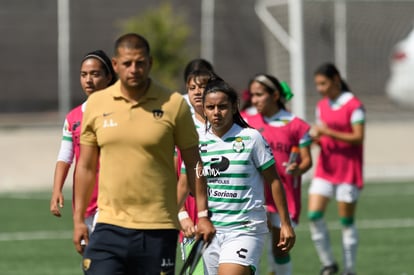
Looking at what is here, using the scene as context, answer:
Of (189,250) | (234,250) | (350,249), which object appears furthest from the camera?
(350,249)

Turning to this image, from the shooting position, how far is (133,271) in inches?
289

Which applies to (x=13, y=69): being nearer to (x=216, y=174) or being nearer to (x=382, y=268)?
(x=382, y=268)

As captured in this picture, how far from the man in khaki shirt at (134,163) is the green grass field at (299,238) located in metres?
6.46

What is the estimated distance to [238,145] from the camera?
8.87 metres

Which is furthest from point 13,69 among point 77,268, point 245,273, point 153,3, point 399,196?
point 245,273

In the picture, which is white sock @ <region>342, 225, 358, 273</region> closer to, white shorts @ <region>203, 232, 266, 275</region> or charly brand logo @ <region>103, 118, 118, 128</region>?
white shorts @ <region>203, 232, 266, 275</region>

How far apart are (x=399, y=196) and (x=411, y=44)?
4325 mm

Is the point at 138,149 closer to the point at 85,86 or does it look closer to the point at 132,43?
the point at 132,43

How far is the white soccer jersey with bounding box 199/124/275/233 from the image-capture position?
8.84 meters

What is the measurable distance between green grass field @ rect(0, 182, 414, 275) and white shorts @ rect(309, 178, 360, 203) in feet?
2.79

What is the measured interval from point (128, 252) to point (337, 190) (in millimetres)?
7172

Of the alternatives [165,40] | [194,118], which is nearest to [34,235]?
[194,118]

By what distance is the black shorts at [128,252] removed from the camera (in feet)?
23.9

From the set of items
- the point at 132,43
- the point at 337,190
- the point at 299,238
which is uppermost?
the point at 132,43
